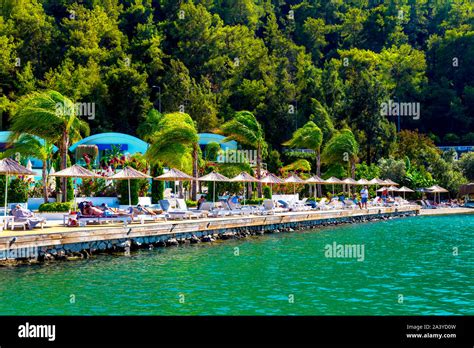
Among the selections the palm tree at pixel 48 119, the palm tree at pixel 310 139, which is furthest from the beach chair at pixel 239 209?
the palm tree at pixel 310 139

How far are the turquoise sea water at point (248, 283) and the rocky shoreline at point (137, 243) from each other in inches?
24.5

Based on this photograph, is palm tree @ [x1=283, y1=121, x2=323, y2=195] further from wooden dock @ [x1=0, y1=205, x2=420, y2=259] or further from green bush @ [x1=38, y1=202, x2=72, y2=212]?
green bush @ [x1=38, y1=202, x2=72, y2=212]

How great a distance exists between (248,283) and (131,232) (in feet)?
26.2

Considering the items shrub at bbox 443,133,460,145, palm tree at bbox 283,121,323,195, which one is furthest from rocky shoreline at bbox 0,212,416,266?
shrub at bbox 443,133,460,145

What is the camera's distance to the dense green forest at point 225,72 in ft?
231

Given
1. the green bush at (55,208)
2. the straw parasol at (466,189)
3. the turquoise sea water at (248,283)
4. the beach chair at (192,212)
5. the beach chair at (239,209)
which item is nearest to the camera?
the turquoise sea water at (248,283)

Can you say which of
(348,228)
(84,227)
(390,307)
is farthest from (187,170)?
(390,307)

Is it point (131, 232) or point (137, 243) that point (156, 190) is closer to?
point (137, 243)

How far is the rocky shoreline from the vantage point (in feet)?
69.7

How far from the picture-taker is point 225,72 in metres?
83.2

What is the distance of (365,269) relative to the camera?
21781 millimetres

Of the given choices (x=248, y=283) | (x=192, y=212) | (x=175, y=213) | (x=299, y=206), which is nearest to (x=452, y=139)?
(x=299, y=206)

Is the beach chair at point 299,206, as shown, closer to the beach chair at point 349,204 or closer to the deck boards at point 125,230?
the deck boards at point 125,230

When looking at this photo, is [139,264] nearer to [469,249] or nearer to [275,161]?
[469,249]
